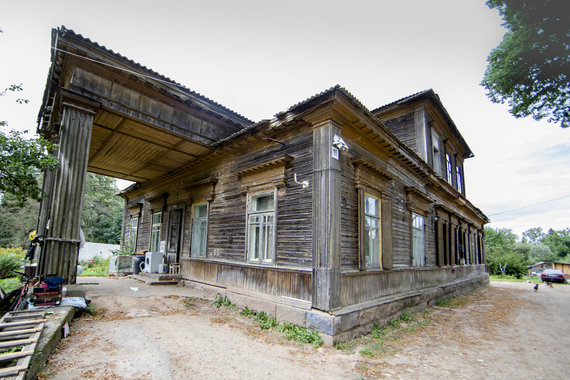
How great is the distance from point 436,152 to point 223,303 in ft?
38.9

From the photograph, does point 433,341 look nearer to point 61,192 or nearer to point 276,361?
point 276,361

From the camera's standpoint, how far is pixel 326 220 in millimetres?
5797

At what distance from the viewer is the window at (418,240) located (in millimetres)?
9680

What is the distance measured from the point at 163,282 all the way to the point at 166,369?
7060 millimetres

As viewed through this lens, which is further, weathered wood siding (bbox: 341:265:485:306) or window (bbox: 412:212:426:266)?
window (bbox: 412:212:426:266)

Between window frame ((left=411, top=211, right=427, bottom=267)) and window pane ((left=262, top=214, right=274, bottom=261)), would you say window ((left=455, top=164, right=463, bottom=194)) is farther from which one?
window pane ((left=262, top=214, right=274, bottom=261))

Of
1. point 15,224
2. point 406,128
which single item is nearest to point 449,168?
point 406,128

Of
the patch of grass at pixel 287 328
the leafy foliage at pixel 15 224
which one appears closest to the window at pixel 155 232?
the patch of grass at pixel 287 328

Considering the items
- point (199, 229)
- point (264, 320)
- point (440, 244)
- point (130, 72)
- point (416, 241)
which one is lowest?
point (264, 320)

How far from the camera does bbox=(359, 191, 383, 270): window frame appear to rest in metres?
6.70

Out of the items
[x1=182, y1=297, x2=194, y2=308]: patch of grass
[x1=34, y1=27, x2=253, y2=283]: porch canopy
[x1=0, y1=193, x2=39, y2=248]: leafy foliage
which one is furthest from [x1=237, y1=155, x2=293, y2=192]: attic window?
[x1=0, y1=193, x2=39, y2=248]: leafy foliage

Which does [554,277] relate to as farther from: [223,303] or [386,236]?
[223,303]

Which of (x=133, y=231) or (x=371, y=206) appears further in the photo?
(x=133, y=231)

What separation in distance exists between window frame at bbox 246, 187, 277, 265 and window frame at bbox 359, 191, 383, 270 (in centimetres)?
208
